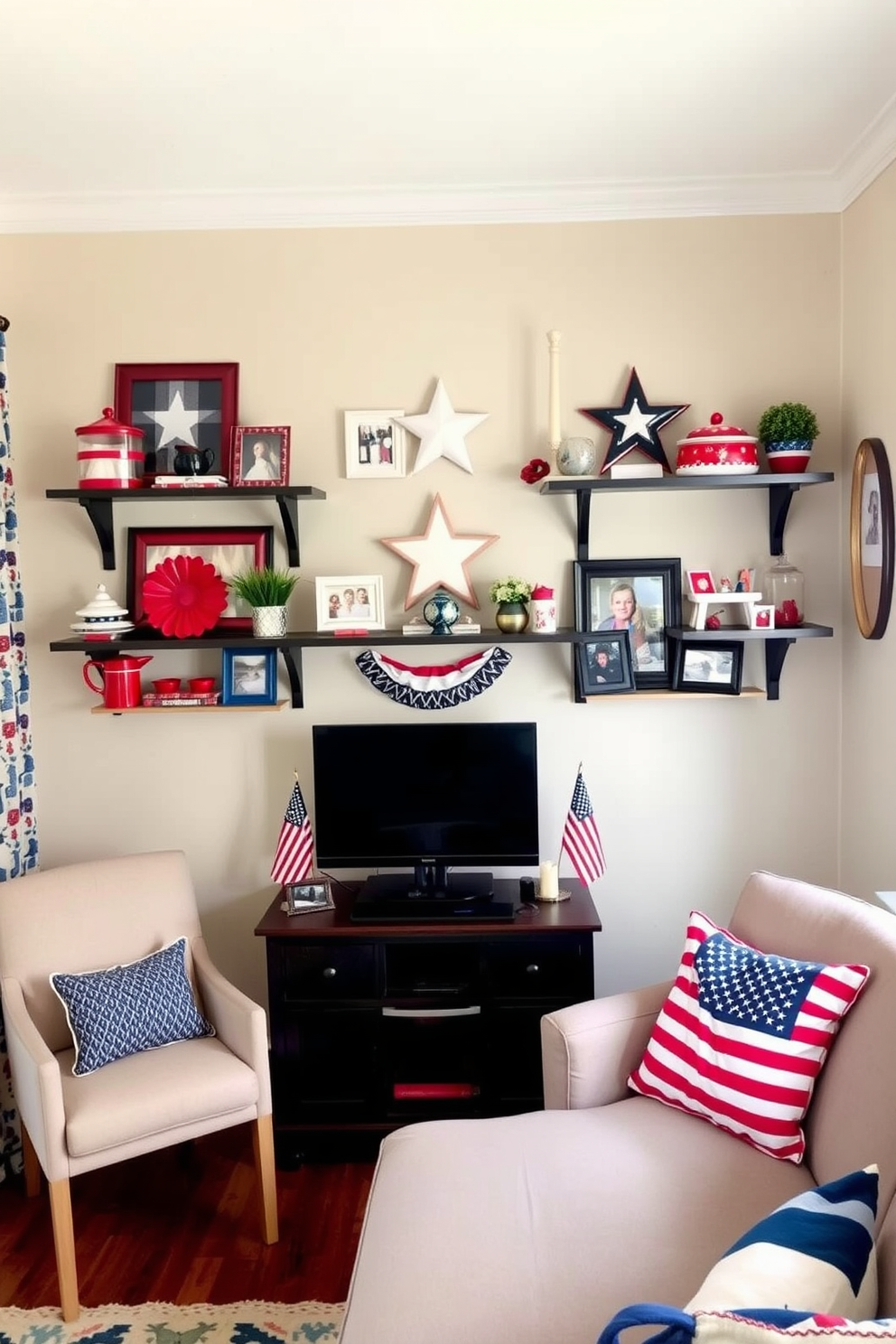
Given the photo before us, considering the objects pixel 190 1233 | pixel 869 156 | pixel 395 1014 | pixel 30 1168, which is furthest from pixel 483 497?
pixel 30 1168

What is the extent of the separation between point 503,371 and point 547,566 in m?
0.59

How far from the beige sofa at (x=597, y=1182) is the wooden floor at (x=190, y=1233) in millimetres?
637

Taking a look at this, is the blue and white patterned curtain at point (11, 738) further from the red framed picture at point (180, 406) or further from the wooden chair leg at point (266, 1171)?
the wooden chair leg at point (266, 1171)

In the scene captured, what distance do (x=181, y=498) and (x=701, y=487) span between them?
4.77ft

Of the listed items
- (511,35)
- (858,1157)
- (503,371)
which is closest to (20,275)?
(503,371)

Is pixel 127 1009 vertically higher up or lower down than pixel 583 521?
lower down

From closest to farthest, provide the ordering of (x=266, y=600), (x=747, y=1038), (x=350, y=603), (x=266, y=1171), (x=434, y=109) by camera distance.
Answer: (x=747, y=1038), (x=434, y=109), (x=266, y=1171), (x=266, y=600), (x=350, y=603)

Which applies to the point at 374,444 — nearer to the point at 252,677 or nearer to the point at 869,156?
the point at 252,677

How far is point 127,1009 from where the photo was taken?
2693 millimetres

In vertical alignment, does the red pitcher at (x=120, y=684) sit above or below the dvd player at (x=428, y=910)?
above

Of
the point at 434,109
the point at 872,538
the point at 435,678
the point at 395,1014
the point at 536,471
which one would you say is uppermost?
the point at 434,109

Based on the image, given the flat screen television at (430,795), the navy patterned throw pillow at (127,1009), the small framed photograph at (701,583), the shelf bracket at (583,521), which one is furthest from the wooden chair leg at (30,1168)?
the small framed photograph at (701,583)

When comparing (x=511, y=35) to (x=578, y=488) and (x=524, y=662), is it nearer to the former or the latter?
(x=578, y=488)

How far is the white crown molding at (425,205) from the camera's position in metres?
3.04
